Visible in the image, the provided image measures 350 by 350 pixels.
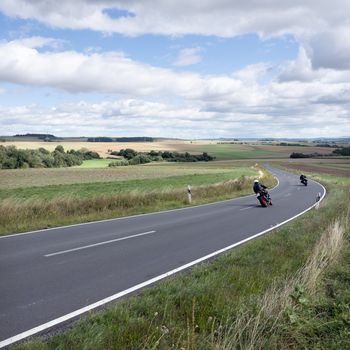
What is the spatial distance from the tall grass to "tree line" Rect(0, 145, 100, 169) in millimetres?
61889

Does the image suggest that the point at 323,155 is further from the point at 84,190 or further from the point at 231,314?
the point at 231,314

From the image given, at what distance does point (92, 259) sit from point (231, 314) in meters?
4.53

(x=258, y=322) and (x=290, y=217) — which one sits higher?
(x=258, y=322)

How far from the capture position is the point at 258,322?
466 cm

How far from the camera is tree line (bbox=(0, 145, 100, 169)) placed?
80.0 m

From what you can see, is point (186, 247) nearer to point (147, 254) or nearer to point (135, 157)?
point (147, 254)

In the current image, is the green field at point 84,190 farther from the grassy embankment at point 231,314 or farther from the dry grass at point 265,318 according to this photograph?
the dry grass at point 265,318

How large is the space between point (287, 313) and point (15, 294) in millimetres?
4040

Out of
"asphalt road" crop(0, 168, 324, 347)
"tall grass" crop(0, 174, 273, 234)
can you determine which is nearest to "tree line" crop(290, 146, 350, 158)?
"tall grass" crop(0, 174, 273, 234)

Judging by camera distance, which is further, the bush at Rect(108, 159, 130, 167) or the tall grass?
the bush at Rect(108, 159, 130, 167)

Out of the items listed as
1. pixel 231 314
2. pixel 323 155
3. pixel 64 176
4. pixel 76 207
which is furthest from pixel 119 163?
pixel 231 314

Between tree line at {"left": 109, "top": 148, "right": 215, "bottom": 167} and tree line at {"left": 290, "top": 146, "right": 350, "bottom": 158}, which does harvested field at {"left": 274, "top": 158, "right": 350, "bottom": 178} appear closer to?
tree line at {"left": 109, "top": 148, "right": 215, "bottom": 167}

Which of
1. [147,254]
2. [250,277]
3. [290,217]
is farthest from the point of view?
[290,217]

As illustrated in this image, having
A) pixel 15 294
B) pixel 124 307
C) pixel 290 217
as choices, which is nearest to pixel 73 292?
pixel 15 294
